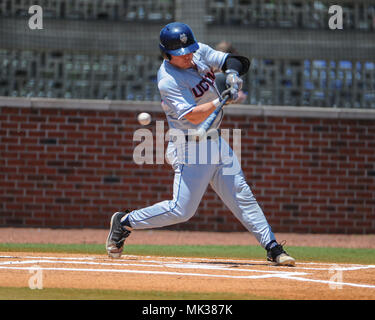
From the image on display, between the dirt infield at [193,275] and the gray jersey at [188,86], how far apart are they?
52.6 inches

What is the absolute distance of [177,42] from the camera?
7.42 meters

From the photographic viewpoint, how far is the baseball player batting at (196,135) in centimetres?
745

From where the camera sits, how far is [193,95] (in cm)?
757

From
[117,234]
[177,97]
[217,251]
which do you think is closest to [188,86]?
[177,97]

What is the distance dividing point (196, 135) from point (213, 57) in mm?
800

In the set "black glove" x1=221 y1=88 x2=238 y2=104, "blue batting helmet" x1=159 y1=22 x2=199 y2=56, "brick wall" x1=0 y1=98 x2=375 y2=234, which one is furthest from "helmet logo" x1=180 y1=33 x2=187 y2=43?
"brick wall" x1=0 y1=98 x2=375 y2=234

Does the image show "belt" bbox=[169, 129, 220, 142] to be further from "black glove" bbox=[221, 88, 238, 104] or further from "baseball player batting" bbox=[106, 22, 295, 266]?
"black glove" bbox=[221, 88, 238, 104]

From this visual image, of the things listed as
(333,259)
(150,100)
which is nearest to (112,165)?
(150,100)

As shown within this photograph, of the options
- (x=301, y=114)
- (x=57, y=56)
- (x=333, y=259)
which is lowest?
(x=333, y=259)

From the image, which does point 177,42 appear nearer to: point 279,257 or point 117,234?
point 117,234

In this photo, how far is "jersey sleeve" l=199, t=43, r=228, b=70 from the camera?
25.3 feet

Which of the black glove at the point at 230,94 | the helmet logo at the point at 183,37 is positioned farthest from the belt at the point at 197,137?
the helmet logo at the point at 183,37
